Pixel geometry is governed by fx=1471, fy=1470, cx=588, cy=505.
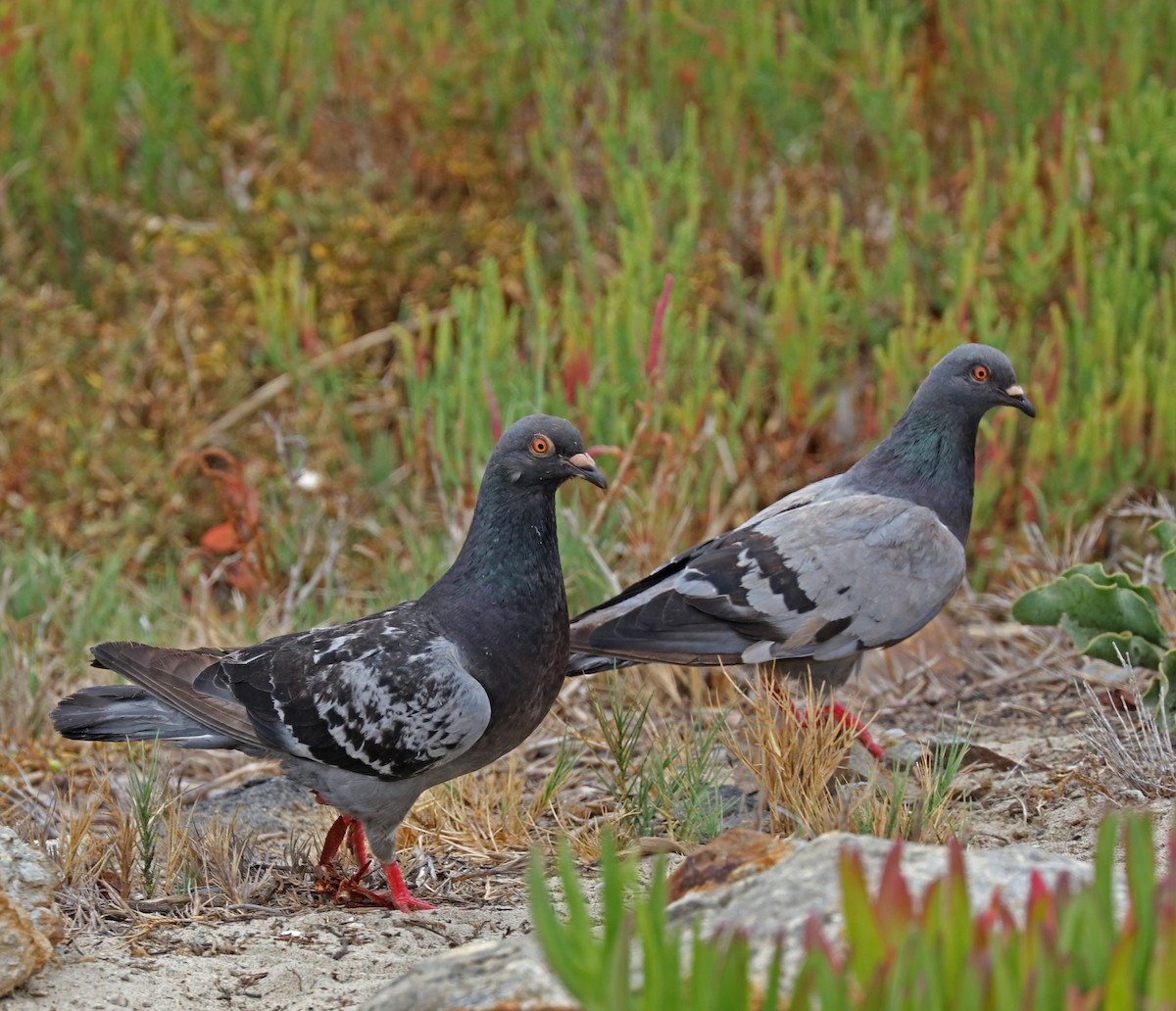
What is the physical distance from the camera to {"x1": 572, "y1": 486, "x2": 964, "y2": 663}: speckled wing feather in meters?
3.98

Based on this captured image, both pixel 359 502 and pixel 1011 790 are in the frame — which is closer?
pixel 1011 790

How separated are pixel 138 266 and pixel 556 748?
12.9 feet

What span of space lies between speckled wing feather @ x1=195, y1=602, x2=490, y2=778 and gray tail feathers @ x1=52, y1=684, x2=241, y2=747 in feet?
0.44

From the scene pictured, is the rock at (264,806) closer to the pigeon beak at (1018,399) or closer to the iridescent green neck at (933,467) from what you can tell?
the iridescent green neck at (933,467)

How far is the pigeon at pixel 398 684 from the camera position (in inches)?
127

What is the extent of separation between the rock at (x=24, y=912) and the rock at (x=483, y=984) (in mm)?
740

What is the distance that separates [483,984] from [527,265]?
426 cm

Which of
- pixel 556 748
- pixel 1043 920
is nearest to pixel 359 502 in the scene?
pixel 556 748

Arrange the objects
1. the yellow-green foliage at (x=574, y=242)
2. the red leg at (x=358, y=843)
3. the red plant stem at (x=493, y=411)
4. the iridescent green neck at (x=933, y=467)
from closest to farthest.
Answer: the red leg at (x=358, y=843) < the iridescent green neck at (x=933, y=467) < the red plant stem at (x=493, y=411) < the yellow-green foliage at (x=574, y=242)

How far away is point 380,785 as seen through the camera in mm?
3285

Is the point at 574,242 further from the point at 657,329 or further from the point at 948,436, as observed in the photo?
the point at 948,436

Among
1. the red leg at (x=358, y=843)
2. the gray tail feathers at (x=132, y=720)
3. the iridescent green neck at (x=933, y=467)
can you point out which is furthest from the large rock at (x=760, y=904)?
the iridescent green neck at (x=933, y=467)

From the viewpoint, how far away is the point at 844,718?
3.41m

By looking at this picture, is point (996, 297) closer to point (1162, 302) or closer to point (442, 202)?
point (1162, 302)
